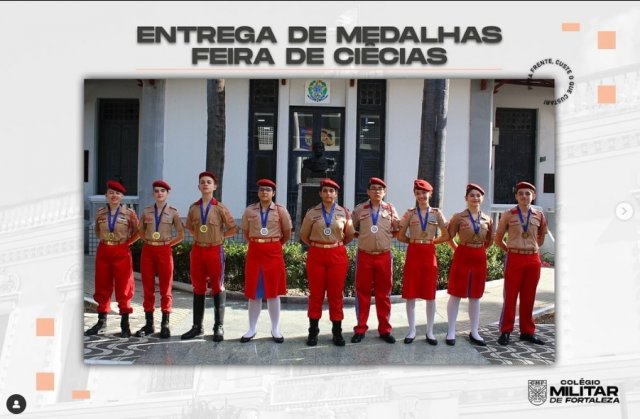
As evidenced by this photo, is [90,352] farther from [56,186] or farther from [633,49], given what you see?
[633,49]

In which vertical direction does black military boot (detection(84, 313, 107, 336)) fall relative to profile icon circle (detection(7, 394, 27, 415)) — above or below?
above

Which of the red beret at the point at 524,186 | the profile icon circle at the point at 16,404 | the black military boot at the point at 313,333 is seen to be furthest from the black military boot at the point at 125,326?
the red beret at the point at 524,186

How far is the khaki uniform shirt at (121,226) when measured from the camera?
12.7 feet

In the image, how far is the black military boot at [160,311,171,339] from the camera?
12.6ft

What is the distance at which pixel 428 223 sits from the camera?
396 centimetres

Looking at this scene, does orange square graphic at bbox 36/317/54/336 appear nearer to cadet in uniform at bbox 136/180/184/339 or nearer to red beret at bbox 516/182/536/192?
cadet in uniform at bbox 136/180/184/339

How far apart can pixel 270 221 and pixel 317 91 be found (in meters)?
1.03

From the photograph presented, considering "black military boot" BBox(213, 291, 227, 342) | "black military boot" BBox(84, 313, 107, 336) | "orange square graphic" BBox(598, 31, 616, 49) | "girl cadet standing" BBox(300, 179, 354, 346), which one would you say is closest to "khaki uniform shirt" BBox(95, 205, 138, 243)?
"black military boot" BBox(84, 313, 107, 336)

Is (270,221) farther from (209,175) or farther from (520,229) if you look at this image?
(520,229)

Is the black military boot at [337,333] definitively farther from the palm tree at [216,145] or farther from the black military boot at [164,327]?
the palm tree at [216,145]

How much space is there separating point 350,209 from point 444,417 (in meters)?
1.67

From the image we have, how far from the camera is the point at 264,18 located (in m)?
2.82

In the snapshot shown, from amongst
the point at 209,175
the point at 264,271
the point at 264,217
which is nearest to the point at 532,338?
the point at 264,271

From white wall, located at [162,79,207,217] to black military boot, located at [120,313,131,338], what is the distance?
806 mm
